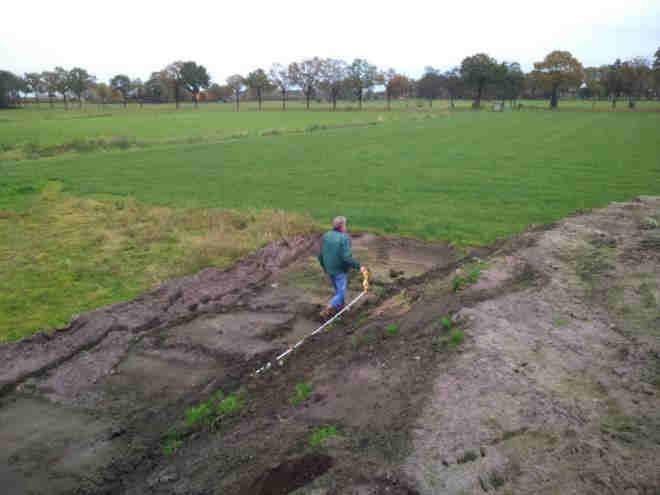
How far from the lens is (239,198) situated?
21.6 metres

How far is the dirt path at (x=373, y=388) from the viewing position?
5.34 meters

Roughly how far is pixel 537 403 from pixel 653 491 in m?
1.49

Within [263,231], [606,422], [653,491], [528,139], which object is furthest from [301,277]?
[528,139]

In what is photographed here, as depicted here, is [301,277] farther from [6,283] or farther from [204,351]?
[6,283]

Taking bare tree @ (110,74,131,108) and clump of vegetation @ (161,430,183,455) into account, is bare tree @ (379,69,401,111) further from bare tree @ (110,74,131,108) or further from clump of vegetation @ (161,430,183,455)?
clump of vegetation @ (161,430,183,455)

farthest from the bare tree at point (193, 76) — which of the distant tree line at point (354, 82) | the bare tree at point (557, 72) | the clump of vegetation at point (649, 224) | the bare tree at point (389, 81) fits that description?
the clump of vegetation at point (649, 224)

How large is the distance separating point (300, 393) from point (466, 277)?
16.4 ft

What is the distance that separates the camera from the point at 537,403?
6.02 metres

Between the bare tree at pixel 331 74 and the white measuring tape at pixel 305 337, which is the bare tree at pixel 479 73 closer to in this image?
the bare tree at pixel 331 74

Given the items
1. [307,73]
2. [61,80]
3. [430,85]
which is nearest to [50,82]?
[61,80]

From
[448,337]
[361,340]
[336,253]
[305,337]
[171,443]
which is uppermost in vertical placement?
[336,253]

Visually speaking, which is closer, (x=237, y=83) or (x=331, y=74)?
(x=331, y=74)

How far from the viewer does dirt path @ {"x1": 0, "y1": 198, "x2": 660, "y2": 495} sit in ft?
17.5

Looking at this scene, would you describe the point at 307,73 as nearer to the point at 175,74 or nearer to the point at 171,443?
the point at 175,74
